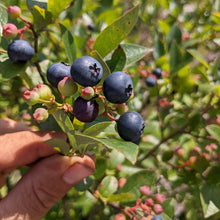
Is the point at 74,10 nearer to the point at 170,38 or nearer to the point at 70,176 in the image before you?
the point at 170,38

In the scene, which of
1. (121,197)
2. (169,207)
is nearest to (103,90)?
(121,197)

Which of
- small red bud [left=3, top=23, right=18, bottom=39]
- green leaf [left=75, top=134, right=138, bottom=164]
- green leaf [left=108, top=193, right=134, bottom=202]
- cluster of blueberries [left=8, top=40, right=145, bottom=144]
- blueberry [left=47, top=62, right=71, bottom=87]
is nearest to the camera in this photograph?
green leaf [left=75, top=134, right=138, bottom=164]

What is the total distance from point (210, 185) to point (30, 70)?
1.42 m

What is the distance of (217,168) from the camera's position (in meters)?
1.53

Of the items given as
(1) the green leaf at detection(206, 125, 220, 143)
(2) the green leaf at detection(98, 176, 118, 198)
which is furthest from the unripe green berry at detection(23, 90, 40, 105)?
(1) the green leaf at detection(206, 125, 220, 143)

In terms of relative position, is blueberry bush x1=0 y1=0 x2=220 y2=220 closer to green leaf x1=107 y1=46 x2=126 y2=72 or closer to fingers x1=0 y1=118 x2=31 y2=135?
green leaf x1=107 y1=46 x2=126 y2=72

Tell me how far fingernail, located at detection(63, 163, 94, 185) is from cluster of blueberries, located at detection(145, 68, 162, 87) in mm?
1086

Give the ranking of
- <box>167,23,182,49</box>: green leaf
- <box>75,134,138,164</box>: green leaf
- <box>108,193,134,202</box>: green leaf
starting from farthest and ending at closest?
1. <box>167,23,182,49</box>: green leaf
2. <box>108,193,134,202</box>: green leaf
3. <box>75,134,138,164</box>: green leaf

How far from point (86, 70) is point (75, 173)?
0.49 m

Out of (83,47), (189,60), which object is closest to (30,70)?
(83,47)

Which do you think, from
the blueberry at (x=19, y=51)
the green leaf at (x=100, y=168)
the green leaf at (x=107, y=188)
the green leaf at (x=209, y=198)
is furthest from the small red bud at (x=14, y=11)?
the green leaf at (x=209, y=198)

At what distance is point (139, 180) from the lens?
4.85 feet

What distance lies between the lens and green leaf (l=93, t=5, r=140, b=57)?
75 cm

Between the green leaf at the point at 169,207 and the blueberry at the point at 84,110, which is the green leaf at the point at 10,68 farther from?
the green leaf at the point at 169,207
